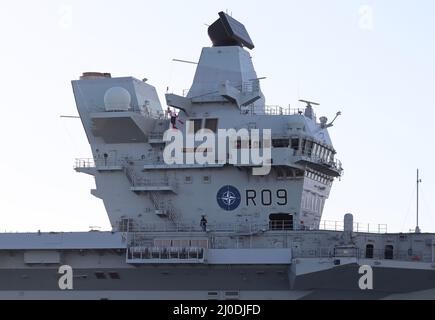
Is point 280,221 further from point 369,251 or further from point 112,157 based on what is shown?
point 112,157

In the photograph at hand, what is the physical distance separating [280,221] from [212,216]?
286 centimetres

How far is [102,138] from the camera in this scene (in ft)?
163

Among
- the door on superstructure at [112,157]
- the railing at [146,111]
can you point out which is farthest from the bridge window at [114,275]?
the railing at [146,111]

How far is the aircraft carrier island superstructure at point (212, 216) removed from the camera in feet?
144

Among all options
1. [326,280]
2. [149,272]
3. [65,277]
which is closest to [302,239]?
[326,280]

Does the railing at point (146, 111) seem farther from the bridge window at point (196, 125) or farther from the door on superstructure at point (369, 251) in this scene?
the door on superstructure at point (369, 251)

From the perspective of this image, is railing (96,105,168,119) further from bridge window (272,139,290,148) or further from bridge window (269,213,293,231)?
bridge window (269,213,293,231)

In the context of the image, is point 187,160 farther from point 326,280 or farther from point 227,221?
point 326,280

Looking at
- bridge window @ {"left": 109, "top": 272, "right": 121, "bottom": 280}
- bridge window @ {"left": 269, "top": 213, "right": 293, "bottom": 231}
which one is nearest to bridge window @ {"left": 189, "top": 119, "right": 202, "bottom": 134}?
bridge window @ {"left": 269, "top": 213, "right": 293, "bottom": 231}

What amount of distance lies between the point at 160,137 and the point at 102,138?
2.63 metres

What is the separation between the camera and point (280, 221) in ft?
154

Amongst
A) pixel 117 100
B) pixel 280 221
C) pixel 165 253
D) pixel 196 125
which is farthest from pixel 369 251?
pixel 117 100

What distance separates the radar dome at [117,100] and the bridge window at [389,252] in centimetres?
1246

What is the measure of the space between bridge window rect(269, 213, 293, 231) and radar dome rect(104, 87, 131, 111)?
7791 mm
